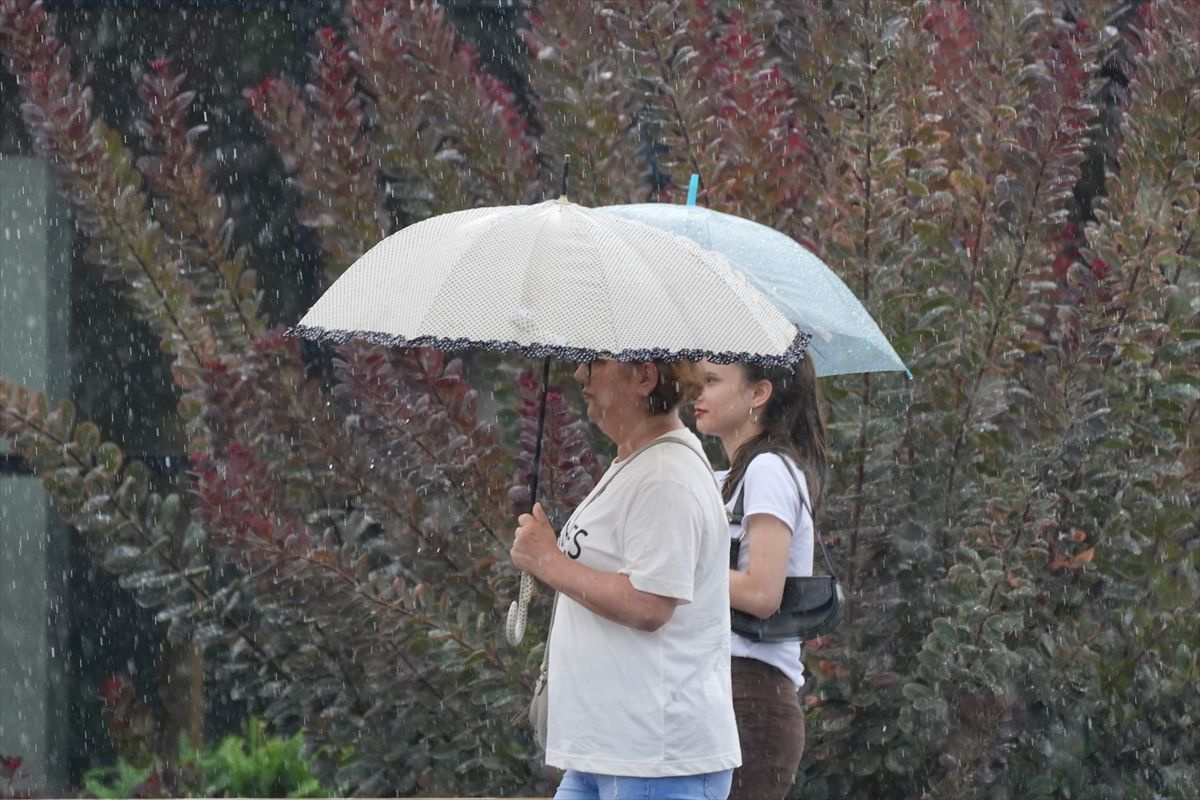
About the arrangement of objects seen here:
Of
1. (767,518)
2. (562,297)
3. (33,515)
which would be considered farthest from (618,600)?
(33,515)

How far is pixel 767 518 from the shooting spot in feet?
12.6

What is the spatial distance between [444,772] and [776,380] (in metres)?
1.92

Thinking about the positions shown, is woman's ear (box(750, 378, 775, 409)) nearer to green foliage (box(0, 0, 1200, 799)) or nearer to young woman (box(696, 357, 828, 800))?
young woman (box(696, 357, 828, 800))

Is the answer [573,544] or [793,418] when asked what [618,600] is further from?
[793,418]

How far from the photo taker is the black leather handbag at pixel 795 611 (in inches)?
154

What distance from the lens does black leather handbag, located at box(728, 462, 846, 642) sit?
3.90 metres

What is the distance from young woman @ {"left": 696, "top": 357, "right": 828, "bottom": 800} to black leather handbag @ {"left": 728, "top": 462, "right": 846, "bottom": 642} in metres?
0.02

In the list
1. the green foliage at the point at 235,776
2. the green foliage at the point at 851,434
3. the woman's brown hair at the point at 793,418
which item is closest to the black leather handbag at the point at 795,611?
the woman's brown hair at the point at 793,418

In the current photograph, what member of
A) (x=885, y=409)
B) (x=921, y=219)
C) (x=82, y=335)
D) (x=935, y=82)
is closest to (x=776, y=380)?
(x=885, y=409)

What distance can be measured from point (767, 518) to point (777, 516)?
23 mm

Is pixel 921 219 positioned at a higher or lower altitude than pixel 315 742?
higher

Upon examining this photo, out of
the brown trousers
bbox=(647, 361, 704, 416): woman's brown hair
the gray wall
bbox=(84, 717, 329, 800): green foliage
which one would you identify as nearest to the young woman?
the brown trousers

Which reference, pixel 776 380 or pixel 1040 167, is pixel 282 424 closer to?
pixel 776 380

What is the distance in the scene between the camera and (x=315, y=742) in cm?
546
